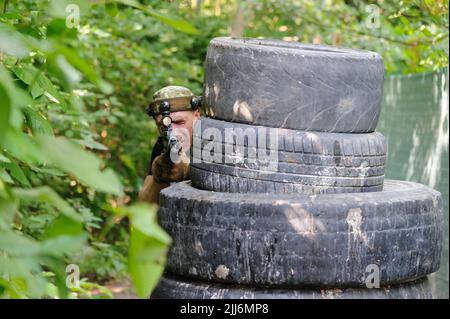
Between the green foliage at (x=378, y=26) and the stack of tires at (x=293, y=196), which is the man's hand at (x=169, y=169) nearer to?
the stack of tires at (x=293, y=196)

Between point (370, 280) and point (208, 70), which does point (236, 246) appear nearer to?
point (370, 280)

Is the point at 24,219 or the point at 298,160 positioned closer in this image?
the point at 298,160

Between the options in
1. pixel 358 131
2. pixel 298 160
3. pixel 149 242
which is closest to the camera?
pixel 149 242

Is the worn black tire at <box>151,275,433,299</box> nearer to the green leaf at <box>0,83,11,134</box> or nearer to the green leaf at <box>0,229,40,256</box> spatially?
the green leaf at <box>0,229,40,256</box>

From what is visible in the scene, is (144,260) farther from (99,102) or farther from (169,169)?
(99,102)

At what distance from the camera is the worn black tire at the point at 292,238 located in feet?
11.5

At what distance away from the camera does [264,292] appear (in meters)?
3.56

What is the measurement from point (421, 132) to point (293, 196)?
4391 millimetres

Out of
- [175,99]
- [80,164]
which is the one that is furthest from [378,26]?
[80,164]

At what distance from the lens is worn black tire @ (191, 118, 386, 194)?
12.2ft
